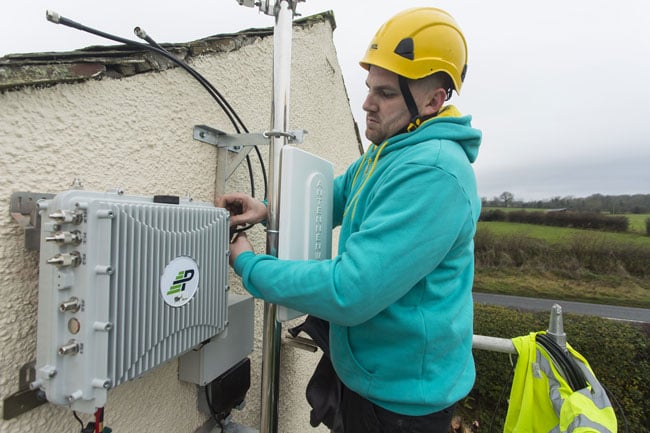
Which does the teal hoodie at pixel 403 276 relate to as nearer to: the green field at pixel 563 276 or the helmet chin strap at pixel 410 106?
Answer: the helmet chin strap at pixel 410 106

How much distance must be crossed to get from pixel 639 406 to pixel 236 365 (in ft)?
27.0

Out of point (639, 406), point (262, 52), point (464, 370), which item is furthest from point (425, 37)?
point (639, 406)

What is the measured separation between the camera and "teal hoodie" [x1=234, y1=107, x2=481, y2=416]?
100 centimetres

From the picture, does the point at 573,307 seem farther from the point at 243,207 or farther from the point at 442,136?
the point at 243,207

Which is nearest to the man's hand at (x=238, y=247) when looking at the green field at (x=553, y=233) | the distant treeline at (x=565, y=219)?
the green field at (x=553, y=233)

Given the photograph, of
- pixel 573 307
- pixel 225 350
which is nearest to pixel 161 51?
pixel 225 350

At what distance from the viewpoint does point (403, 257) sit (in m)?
0.99

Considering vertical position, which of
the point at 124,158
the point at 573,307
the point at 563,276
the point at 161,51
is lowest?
the point at 573,307

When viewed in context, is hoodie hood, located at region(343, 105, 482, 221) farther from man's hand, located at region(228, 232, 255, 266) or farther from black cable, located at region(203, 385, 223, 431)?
black cable, located at region(203, 385, 223, 431)

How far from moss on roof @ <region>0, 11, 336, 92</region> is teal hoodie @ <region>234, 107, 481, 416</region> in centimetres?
74

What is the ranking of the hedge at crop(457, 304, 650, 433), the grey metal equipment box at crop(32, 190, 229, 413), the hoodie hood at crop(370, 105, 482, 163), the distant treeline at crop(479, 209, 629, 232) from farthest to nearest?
1. the distant treeline at crop(479, 209, 629, 232)
2. the hedge at crop(457, 304, 650, 433)
3. the hoodie hood at crop(370, 105, 482, 163)
4. the grey metal equipment box at crop(32, 190, 229, 413)

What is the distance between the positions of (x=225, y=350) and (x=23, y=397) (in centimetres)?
70

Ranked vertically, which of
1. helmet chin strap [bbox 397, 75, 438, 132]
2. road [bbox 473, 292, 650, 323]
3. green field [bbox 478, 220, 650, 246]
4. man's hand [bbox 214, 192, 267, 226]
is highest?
helmet chin strap [bbox 397, 75, 438, 132]

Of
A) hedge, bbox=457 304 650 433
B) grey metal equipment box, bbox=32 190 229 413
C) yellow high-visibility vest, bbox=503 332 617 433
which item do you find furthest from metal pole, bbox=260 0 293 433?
hedge, bbox=457 304 650 433
